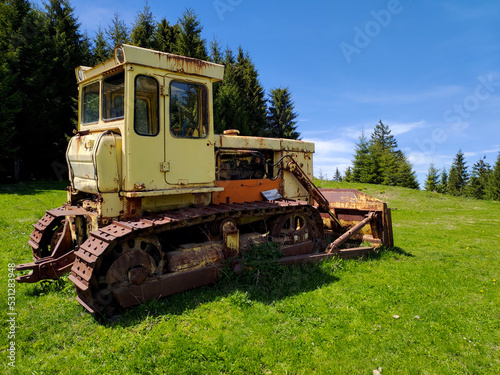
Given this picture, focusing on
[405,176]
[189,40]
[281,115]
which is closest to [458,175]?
[405,176]

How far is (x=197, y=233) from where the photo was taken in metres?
5.44

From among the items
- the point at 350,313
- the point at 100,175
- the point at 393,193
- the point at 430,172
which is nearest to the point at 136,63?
the point at 100,175

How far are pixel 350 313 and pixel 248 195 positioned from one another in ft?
8.98

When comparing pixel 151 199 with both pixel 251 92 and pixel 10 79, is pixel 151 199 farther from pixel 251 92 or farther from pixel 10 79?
pixel 251 92

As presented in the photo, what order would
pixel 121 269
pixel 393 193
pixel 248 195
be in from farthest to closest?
1. pixel 393 193
2. pixel 248 195
3. pixel 121 269

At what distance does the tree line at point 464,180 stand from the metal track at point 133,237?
47.8 metres

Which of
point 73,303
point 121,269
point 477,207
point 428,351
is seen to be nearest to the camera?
point 428,351

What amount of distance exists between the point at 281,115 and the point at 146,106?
28.4 m

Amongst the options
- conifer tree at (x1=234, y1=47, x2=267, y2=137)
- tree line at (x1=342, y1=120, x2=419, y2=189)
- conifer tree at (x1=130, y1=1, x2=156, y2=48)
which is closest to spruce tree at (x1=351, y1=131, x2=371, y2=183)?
tree line at (x1=342, y1=120, x2=419, y2=189)

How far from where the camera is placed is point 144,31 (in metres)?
22.9

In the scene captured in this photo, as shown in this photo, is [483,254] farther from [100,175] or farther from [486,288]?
[100,175]

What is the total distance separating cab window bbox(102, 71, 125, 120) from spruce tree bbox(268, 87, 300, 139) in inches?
1069

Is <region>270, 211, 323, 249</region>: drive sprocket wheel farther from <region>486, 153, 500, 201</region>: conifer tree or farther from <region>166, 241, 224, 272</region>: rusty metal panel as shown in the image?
<region>486, 153, 500, 201</region>: conifer tree

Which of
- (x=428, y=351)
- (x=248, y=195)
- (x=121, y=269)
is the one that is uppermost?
(x=248, y=195)
